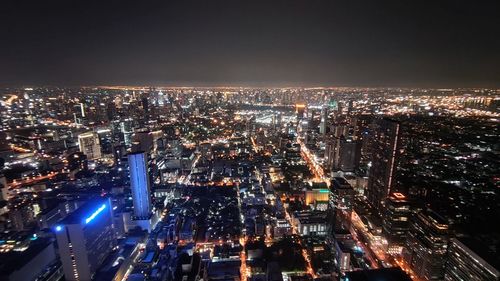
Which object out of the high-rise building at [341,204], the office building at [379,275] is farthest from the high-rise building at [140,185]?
the office building at [379,275]

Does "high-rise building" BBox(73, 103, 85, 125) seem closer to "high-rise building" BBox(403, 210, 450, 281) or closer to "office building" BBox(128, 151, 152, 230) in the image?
"office building" BBox(128, 151, 152, 230)

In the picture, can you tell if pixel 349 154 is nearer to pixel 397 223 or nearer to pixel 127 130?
pixel 397 223

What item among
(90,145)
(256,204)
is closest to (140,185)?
(256,204)

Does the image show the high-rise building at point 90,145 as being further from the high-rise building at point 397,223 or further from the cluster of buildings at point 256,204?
the high-rise building at point 397,223

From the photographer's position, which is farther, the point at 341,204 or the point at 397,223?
the point at 341,204

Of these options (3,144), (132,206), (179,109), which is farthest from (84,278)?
(179,109)

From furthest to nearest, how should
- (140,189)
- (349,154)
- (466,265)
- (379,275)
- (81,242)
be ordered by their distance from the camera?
(349,154) < (140,189) < (81,242) < (466,265) < (379,275)

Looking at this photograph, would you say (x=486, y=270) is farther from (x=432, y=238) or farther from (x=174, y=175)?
(x=174, y=175)
